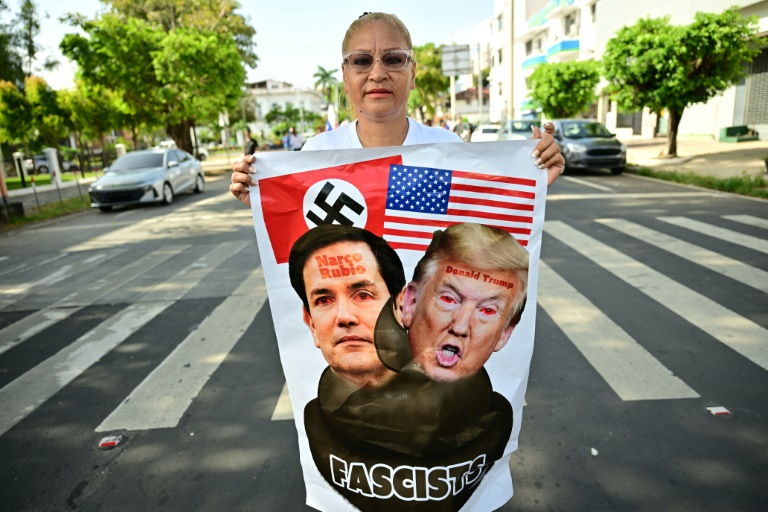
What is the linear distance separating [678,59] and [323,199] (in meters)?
17.6

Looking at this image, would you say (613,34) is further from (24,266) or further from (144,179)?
(24,266)

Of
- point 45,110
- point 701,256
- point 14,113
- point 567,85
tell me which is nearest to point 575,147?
point 701,256

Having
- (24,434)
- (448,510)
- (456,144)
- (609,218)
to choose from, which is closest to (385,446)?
(448,510)

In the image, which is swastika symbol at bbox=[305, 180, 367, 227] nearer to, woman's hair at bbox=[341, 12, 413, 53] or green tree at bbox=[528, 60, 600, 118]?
woman's hair at bbox=[341, 12, 413, 53]

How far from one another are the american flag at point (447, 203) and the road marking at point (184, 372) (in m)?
2.48

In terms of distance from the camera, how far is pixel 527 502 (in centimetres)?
Answer: 260

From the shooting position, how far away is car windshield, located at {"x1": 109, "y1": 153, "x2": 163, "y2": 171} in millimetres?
15781

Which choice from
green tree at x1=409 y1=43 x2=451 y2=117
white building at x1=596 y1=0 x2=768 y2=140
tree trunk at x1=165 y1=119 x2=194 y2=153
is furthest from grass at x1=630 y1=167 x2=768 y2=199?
green tree at x1=409 y1=43 x2=451 y2=117

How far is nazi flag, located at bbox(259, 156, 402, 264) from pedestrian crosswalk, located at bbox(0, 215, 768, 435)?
6.38ft

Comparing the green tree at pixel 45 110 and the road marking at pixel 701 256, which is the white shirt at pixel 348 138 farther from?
the green tree at pixel 45 110

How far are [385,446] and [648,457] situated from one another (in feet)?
6.01

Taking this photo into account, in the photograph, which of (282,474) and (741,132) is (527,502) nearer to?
(282,474)

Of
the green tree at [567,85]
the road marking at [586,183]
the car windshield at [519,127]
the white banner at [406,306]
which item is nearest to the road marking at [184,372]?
the white banner at [406,306]

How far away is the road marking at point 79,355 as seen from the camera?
389 cm
